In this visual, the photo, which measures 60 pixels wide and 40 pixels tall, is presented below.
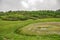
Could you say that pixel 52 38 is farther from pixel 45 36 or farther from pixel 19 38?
pixel 19 38

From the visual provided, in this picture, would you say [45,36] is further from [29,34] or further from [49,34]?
[29,34]

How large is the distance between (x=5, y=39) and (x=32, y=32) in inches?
347

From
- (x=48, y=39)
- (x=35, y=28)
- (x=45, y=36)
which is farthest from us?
(x=35, y=28)

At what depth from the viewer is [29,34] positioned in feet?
144

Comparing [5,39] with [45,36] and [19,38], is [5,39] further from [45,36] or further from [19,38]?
[45,36]

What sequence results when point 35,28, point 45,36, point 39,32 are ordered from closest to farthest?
point 45,36 < point 39,32 < point 35,28

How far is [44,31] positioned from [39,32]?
A: 1.44 meters

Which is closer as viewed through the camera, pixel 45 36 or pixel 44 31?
pixel 45 36

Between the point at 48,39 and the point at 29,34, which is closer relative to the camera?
the point at 48,39

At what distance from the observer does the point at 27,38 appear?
40.0 m

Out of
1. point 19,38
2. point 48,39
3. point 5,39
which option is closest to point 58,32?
point 48,39

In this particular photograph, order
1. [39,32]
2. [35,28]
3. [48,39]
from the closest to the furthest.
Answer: [48,39]
[39,32]
[35,28]

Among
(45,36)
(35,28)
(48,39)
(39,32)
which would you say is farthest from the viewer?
(35,28)

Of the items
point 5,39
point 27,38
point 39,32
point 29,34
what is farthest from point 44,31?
point 5,39
